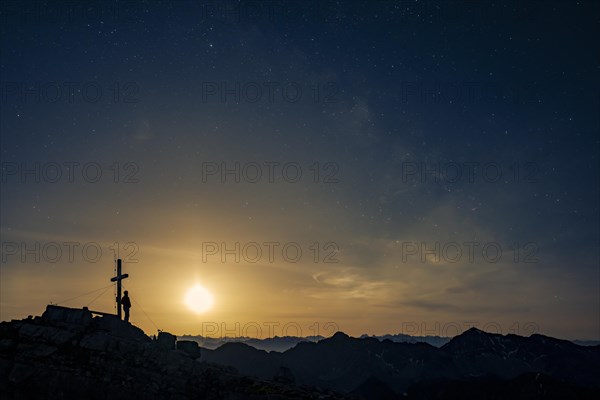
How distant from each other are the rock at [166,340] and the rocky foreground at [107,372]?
20.5 inches

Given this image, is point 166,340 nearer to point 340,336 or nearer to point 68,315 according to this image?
point 68,315

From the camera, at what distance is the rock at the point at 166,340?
2880 centimetres

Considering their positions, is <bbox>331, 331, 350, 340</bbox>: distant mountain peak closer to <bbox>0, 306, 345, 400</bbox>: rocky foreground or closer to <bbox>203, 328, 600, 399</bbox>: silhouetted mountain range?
<bbox>203, 328, 600, 399</bbox>: silhouetted mountain range

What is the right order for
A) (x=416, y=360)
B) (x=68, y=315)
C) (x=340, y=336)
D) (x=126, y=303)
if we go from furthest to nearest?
(x=340, y=336) < (x=416, y=360) < (x=126, y=303) < (x=68, y=315)

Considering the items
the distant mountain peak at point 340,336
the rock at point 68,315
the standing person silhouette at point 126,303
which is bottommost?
the distant mountain peak at point 340,336

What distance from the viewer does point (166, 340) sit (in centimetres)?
2917

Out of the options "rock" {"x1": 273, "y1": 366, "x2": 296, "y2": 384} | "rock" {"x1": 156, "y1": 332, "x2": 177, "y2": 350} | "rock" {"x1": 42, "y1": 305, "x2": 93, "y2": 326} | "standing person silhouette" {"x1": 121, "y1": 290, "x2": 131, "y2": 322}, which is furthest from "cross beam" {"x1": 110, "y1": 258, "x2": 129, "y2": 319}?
"rock" {"x1": 273, "y1": 366, "x2": 296, "y2": 384}

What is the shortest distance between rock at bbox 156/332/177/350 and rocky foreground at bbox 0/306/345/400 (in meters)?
0.52

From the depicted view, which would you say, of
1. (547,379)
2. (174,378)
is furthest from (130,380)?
(547,379)

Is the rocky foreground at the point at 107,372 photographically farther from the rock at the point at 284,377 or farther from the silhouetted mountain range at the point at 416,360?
the silhouetted mountain range at the point at 416,360

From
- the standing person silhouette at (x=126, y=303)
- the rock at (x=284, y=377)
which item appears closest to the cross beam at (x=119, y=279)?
the standing person silhouette at (x=126, y=303)

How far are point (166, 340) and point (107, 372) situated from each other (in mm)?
4503

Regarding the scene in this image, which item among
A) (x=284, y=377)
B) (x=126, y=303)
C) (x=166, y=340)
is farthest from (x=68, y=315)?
(x=284, y=377)

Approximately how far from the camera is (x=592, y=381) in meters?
118
